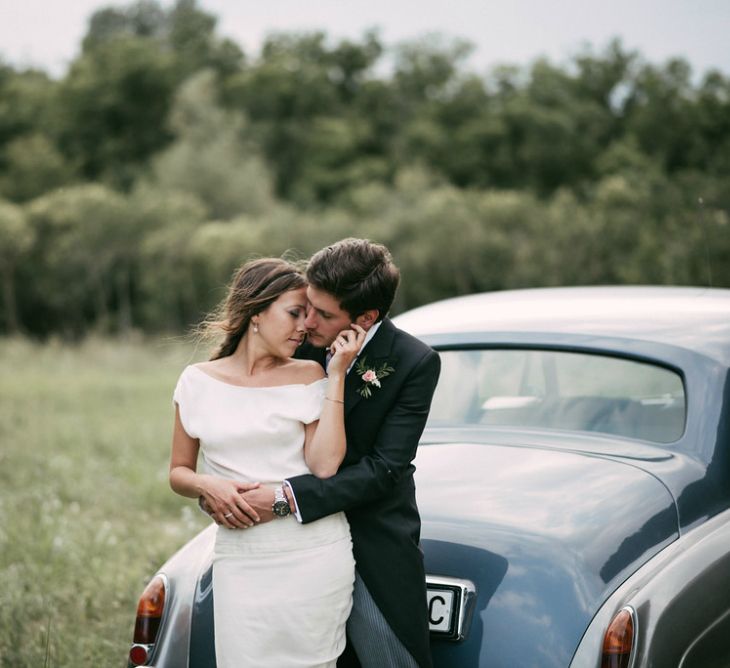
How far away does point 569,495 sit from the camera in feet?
9.83

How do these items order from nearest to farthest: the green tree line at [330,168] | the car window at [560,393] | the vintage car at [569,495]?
the vintage car at [569,495]
the car window at [560,393]
the green tree line at [330,168]

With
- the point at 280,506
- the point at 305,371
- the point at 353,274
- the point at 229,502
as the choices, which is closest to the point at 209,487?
the point at 229,502

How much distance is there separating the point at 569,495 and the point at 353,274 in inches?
42.5

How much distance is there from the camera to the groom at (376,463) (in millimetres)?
2617

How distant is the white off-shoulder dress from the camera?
2.58 m

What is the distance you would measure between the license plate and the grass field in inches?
58.2

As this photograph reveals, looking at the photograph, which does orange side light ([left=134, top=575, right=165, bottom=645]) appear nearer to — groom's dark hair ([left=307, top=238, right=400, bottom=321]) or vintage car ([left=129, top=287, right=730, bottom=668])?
vintage car ([left=129, top=287, right=730, bottom=668])

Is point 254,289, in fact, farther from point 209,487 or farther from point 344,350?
point 209,487

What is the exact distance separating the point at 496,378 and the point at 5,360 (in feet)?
60.9

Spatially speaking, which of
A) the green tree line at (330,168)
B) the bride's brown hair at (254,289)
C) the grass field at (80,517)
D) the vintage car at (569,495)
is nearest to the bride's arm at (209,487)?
the bride's brown hair at (254,289)

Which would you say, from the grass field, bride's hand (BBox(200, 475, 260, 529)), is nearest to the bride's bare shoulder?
bride's hand (BBox(200, 475, 260, 529))

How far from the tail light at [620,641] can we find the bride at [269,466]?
77 cm

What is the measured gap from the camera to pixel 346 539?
272 cm

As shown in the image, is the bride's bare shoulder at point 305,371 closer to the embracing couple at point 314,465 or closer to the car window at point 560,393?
the embracing couple at point 314,465
